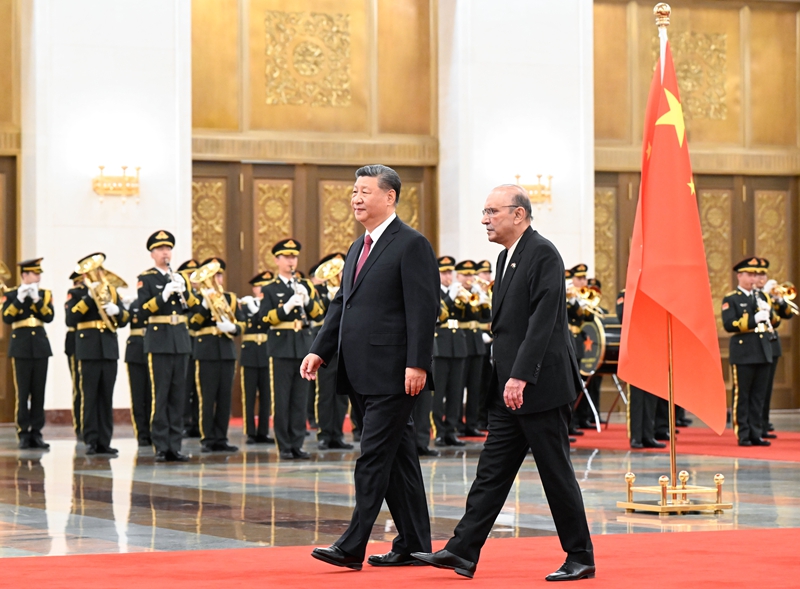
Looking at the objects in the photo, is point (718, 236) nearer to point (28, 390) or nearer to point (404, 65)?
point (404, 65)

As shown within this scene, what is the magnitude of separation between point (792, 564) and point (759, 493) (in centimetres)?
343

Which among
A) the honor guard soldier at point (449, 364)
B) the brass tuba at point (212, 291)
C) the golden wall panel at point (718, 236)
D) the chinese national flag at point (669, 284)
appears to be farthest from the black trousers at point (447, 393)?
the golden wall panel at point (718, 236)

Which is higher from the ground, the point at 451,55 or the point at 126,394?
the point at 451,55

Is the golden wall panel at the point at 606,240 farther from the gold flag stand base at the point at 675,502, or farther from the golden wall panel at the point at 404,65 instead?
the gold flag stand base at the point at 675,502

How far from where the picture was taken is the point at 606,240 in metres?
19.2

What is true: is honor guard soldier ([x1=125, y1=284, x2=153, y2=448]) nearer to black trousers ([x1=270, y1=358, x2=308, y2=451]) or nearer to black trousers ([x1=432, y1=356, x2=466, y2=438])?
black trousers ([x1=270, y1=358, x2=308, y2=451])

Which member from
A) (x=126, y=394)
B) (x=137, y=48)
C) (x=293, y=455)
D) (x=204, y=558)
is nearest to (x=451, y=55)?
(x=137, y=48)

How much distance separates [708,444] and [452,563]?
29.3ft

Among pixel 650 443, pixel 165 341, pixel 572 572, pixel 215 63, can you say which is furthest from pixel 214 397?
pixel 572 572

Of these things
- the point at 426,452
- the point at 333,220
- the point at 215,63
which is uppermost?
the point at 215,63

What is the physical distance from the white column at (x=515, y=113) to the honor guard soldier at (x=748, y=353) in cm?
397

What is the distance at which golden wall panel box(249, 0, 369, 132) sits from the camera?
18016 millimetres

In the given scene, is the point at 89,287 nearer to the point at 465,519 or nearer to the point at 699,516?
the point at 699,516

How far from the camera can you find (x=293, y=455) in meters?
12.4
